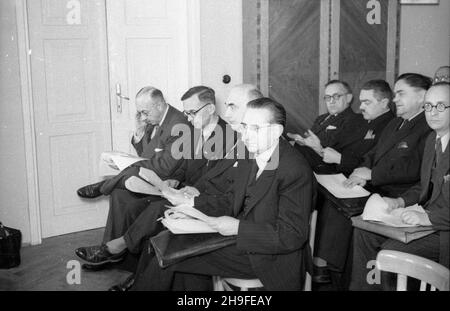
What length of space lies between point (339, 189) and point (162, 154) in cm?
117

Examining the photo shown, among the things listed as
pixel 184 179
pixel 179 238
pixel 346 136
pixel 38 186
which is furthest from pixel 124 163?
pixel 346 136

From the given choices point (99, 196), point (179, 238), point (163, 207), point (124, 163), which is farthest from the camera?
point (99, 196)

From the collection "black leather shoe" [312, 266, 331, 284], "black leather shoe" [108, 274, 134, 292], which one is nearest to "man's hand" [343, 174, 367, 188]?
"black leather shoe" [312, 266, 331, 284]

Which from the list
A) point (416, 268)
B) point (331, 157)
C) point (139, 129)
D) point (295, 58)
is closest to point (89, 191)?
point (139, 129)

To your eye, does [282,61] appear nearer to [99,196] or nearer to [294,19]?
[294,19]

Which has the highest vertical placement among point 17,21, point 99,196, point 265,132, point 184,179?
point 17,21

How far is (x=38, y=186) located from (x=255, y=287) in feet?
7.56

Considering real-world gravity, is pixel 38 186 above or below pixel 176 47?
below

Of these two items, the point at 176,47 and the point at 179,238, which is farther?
the point at 176,47

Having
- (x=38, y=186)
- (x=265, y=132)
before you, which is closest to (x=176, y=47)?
(x=38, y=186)

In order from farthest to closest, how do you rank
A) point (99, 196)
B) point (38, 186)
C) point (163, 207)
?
point (99, 196), point (38, 186), point (163, 207)

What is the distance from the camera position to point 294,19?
440 centimetres

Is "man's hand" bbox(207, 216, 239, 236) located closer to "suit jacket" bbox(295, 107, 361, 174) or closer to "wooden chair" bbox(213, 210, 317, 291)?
"wooden chair" bbox(213, 210, 317, 291)

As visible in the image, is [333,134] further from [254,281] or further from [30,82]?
[30,82]
